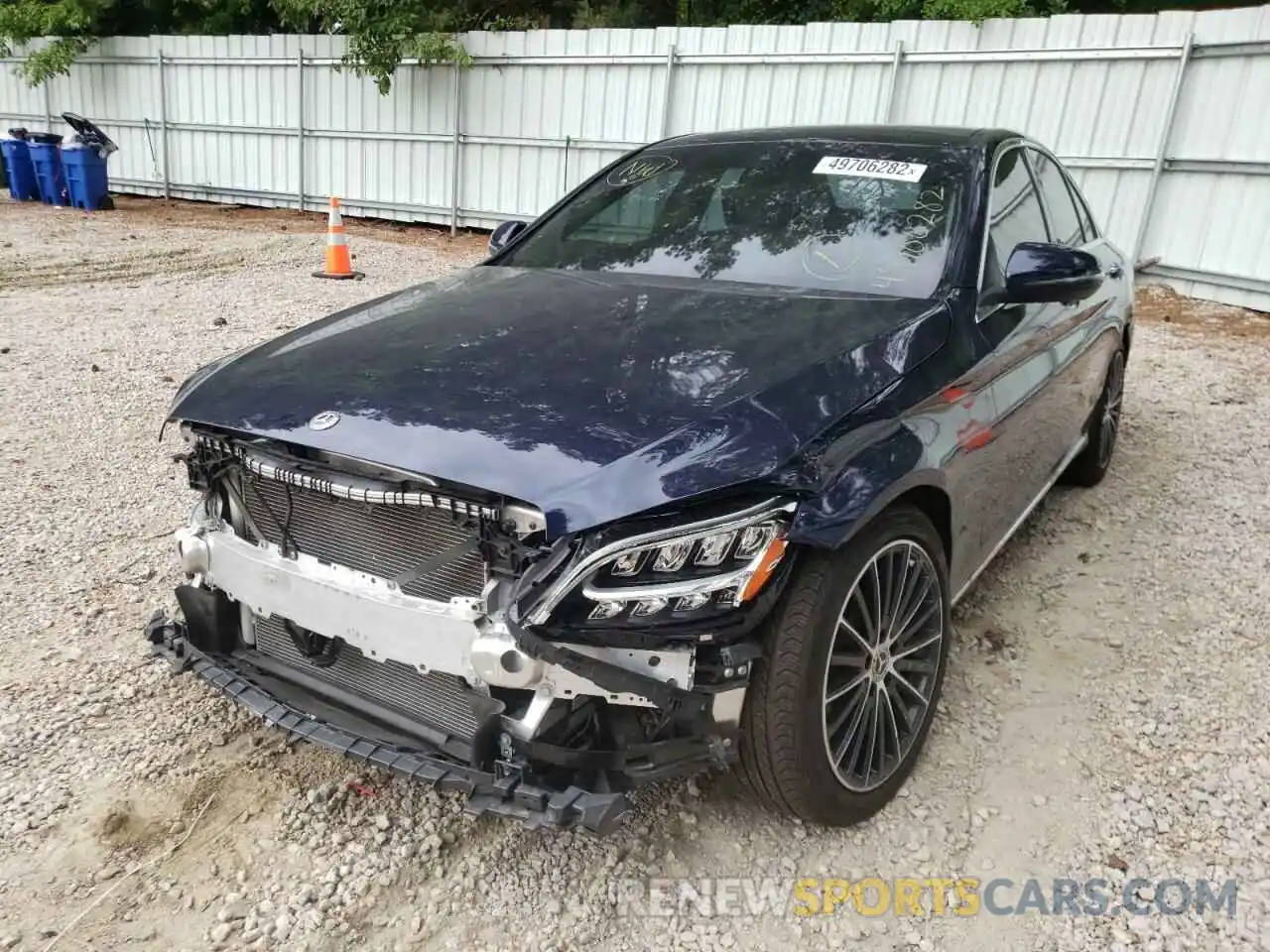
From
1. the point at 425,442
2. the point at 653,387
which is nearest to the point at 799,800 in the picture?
the point at 653,387

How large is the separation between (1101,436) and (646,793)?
128 inches

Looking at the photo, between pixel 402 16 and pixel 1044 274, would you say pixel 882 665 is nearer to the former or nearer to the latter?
pixel 1044 274

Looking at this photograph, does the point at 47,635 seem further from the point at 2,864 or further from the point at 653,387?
the point at 653,387

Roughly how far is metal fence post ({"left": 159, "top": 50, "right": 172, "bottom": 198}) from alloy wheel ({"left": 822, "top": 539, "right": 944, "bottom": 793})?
1738cm

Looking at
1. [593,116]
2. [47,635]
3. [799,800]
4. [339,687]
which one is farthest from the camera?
[593,116]

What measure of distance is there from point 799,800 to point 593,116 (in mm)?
11114

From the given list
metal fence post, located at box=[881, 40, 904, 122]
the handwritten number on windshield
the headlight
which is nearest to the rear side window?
the handwritten number on windshield

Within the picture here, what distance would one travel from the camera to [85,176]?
573 inches

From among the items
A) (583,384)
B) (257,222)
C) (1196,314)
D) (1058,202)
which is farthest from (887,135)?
(257,222)

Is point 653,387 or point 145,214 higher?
point 653,387

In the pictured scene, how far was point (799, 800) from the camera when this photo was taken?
222 centimetres

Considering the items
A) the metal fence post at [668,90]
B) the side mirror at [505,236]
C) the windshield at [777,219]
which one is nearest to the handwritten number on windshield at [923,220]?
the windshield at [777,219]

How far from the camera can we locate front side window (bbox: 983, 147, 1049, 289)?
9.96 feet

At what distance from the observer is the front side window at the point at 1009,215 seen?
304cm
